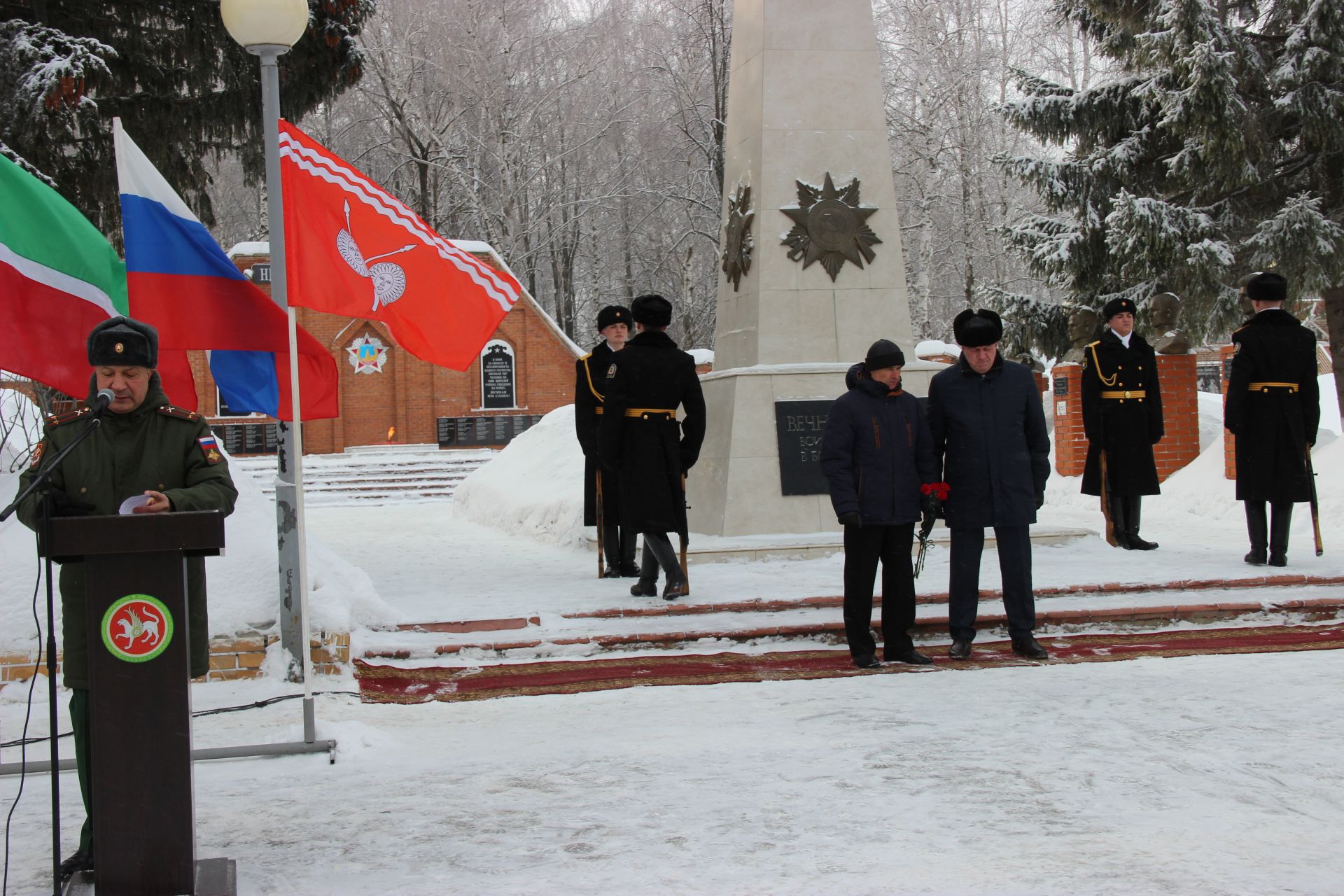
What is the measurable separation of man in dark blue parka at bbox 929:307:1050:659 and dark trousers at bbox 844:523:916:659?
315 millimetres

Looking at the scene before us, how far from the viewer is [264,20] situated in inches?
220

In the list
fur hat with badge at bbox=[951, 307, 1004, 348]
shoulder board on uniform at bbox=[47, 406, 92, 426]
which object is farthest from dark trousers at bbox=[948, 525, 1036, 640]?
shoulder board on uniform at bbox=[47, 406, 92, 426]

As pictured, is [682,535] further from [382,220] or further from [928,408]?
[382,220]

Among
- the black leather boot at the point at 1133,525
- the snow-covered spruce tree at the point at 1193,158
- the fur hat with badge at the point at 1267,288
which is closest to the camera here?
the fur hat with badge at the point at 1267,288

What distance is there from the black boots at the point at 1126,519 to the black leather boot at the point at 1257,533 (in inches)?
43.6

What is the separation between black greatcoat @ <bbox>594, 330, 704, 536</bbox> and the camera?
7.97 meters

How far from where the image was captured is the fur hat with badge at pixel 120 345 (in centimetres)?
356

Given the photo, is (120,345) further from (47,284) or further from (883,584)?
(883,584)

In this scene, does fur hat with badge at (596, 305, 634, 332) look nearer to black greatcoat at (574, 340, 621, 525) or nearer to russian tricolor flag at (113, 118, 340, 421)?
black greatcoat at (574, 340, 621, 525)

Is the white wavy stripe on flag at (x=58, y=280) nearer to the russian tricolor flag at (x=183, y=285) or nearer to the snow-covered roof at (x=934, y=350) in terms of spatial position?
the russian tricolor flag at (x=183, y=285)

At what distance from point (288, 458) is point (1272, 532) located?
6.63 meters

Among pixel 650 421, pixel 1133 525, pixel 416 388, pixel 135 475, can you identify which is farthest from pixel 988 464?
pixel 416 388

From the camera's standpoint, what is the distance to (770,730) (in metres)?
5.16

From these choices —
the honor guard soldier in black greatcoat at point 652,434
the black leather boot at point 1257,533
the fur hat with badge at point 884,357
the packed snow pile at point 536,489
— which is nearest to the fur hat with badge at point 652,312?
the honor guard soldier in black greatcoat at point 652,434
